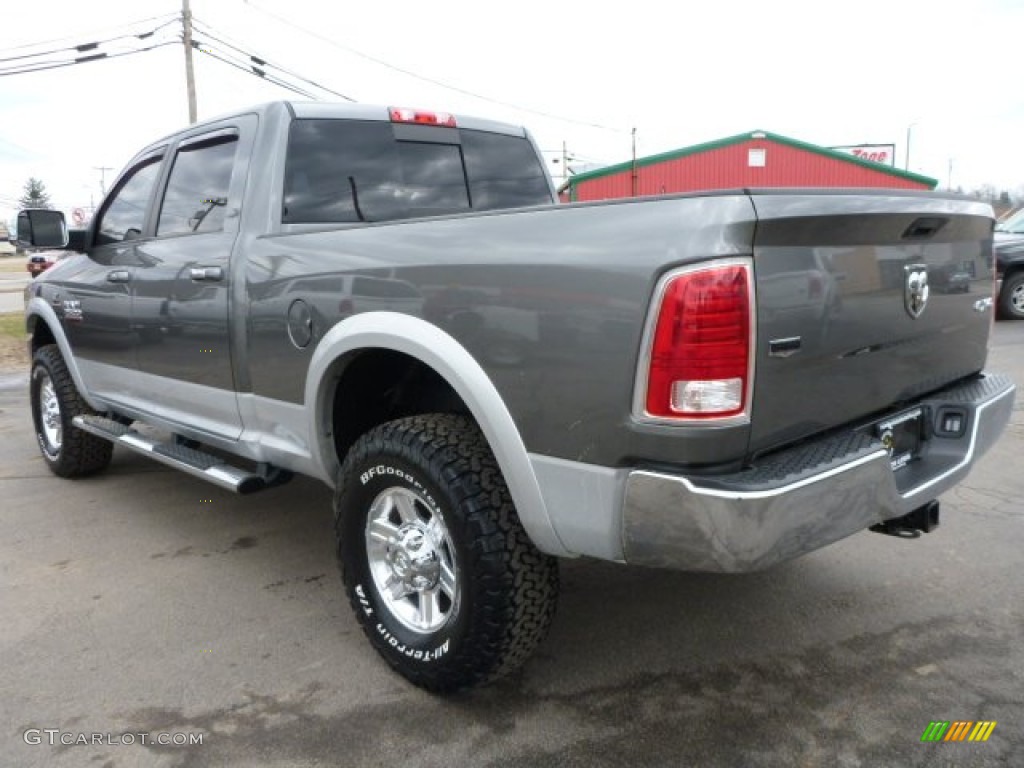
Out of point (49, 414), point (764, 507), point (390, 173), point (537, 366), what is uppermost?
point (390, 173)

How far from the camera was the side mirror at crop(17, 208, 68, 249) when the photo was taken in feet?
15.2

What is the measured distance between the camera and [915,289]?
250 centimetres

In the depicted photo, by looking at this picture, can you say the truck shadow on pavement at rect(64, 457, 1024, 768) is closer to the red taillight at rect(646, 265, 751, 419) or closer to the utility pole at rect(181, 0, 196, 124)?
the red taillight at rect(646, 265, 751, 419)

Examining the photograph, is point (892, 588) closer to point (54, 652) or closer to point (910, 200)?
point (910, 200)

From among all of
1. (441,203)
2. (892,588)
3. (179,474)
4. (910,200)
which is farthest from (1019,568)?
(179,474)

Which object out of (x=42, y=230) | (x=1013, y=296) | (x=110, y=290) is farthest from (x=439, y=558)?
(x=1013, y=296)

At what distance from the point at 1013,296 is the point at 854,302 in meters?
11.8

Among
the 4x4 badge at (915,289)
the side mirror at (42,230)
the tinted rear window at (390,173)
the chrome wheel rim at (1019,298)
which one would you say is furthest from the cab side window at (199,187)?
the chrome wheel rim at (1019,298)

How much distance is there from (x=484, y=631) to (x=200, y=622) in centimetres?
143

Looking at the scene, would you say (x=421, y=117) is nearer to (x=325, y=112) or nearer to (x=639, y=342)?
(x=325, y=112)

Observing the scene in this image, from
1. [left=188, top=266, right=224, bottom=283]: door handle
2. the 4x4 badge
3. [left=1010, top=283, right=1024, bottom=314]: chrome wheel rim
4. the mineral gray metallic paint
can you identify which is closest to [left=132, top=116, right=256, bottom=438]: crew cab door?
[left=188, top=266, right=224, bottom=283]: door handle

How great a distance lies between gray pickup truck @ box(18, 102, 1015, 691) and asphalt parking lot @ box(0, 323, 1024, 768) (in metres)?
0.29

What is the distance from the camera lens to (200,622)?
3.25 metres

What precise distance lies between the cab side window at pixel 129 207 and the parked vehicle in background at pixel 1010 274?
11.4 m
